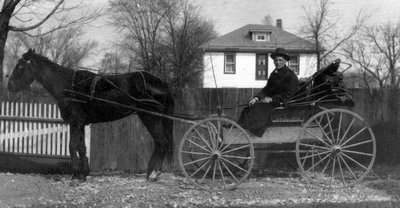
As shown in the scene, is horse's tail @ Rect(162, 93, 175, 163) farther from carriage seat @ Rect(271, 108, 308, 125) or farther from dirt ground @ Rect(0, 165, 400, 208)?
carriage seat @ Rect(271, 108, 308, 125)

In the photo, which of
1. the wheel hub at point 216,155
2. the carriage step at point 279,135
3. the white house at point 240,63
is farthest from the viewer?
the white house at point 240,63

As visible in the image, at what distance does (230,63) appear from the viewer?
120 feet

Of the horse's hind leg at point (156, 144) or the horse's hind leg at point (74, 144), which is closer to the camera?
the horse's hind leg at point (74, 144)

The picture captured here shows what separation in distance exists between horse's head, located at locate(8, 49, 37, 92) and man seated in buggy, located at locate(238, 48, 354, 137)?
3.61 metres

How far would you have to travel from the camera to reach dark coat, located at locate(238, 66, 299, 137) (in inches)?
262

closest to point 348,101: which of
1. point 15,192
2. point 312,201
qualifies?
point 312,201

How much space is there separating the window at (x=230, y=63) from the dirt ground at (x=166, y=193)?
1156 inches

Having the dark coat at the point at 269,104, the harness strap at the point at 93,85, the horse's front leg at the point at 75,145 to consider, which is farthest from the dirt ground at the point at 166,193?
the harness strap at the point at 93,85

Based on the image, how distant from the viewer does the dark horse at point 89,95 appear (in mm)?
7039

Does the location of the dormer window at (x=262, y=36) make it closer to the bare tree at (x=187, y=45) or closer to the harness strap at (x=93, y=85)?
the bare tree at (x=187, y=45)

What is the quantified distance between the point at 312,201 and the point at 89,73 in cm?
416

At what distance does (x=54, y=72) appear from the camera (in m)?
7.15

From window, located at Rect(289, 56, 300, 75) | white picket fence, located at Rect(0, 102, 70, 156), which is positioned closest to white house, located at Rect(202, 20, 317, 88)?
window, located at Rect(289, 56, 300, 75)

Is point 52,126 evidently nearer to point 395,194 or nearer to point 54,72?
point 54,72
